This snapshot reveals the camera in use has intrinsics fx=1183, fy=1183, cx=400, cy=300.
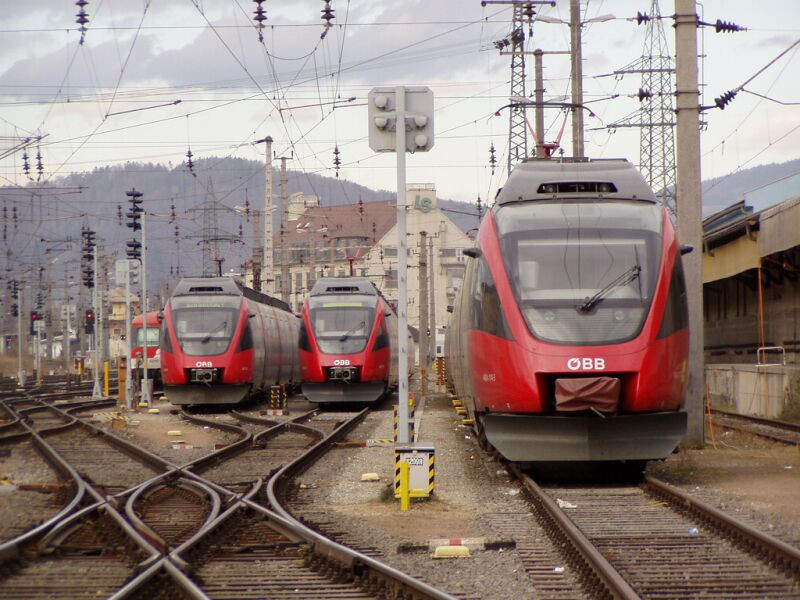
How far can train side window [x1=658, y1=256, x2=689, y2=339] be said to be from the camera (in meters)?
12.3

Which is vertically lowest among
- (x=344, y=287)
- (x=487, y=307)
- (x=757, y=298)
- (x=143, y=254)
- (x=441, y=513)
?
(x=441, y=513)

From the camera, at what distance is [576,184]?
1364cm

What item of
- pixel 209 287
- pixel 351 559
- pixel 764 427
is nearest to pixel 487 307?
pixel 351 559

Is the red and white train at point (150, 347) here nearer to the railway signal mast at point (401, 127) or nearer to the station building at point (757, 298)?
the station building at point (757, 298)

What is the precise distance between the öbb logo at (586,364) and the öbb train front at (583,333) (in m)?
0.01

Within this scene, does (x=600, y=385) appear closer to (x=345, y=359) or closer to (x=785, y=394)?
(x=785, y=394)

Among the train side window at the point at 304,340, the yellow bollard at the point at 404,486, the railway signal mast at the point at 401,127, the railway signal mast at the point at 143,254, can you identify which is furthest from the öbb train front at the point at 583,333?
the railway signal mast at the point at 143,254

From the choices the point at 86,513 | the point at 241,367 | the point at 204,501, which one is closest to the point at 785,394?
the point at 241,367

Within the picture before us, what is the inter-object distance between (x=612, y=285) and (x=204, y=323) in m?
19.4

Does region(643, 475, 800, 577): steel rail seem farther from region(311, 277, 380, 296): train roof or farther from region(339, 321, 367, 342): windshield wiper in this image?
region(311, 277, 380, 296): train roof

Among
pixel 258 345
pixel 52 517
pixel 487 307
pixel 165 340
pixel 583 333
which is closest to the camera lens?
pixel 52 517

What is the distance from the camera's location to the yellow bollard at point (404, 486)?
11656 mm

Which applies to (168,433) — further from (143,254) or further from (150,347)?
(150,347)

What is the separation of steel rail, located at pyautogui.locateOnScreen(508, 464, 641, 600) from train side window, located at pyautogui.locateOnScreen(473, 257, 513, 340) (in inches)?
70.2
